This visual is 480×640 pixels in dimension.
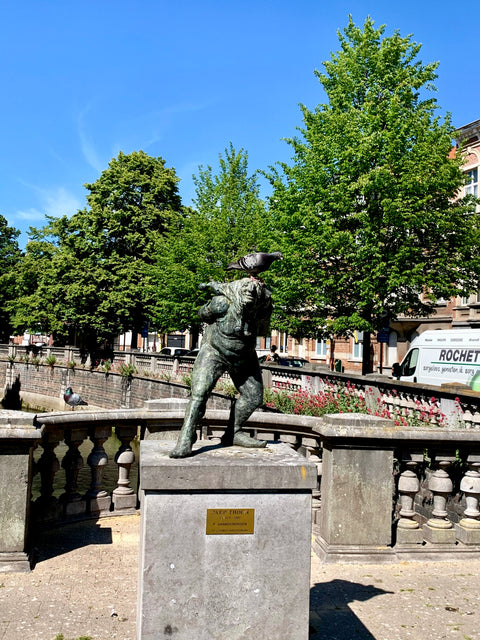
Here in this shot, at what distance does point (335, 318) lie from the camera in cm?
2152

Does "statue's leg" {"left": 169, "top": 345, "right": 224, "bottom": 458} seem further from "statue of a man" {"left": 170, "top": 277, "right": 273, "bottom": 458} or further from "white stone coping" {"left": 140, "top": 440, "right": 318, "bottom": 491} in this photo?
"white stone coping" {"left": 140, "top": 440, "right": 318, "bottom": 491}

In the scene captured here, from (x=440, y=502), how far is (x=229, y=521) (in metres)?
3.17

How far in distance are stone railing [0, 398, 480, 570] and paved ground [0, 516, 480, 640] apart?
20 cm

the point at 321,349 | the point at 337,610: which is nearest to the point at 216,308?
the point at 337,610

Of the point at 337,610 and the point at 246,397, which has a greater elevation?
the point at 246,397

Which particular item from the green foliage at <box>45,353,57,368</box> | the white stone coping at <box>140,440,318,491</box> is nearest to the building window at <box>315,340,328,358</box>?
the green foliage at <box>45,353,57,368</box>

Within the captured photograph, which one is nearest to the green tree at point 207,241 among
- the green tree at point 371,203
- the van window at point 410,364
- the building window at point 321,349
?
the green tree at point 371,203

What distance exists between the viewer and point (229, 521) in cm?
328

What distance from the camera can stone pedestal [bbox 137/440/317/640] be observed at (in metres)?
3.20

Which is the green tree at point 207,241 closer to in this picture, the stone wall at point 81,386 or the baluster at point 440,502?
the stone wall at point 81,386

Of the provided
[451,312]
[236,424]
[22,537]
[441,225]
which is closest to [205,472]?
[236,424]

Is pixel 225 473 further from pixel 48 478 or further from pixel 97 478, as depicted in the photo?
pixel 97 478

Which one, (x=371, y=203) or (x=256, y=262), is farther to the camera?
(x=371, y=203)

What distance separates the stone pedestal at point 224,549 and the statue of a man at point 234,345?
0.55m
